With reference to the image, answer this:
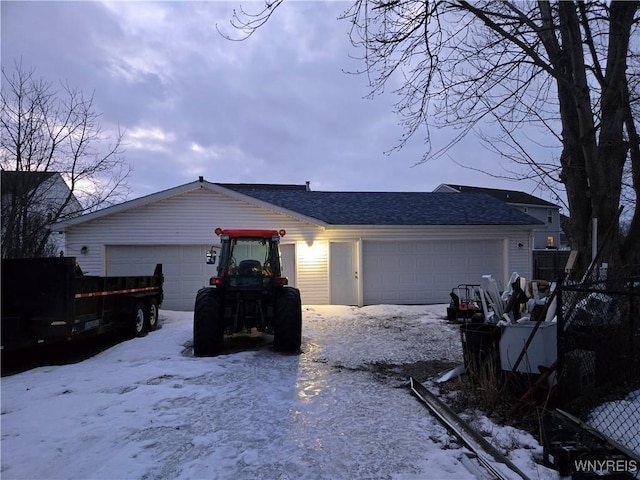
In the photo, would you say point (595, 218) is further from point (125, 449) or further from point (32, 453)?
point (32, 453)

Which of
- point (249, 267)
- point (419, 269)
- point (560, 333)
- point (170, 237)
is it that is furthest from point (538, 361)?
point (170, 237)

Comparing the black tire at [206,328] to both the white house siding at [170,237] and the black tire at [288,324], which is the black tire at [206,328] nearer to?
the black tire at [288,324]

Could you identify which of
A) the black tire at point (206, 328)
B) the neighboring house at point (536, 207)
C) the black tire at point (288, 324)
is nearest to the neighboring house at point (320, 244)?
the black tire at point (288, 324)

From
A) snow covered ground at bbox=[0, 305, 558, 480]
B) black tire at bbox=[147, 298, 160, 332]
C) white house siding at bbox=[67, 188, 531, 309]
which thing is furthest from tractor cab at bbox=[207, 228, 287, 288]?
white house siding at bbox=[67, 188, 531, 309]

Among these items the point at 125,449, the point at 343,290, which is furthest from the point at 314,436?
the point at 343,290

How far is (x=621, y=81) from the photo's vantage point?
19.9 ft

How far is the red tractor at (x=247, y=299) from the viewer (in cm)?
770

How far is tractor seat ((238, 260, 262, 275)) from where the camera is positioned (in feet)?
28.5

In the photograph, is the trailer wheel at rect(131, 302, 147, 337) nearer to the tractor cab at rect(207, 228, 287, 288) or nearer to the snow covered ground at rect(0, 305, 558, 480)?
the snow covered ground at rect(0, 305, 558, 480)

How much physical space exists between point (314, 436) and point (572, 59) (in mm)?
5998

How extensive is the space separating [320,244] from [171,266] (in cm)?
506

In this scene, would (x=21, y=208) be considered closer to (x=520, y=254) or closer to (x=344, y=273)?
(x=344, y=273)

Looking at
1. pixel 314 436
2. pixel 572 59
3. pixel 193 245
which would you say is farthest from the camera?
pixel 193 245

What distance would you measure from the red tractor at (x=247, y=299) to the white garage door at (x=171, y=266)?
20.0ft
